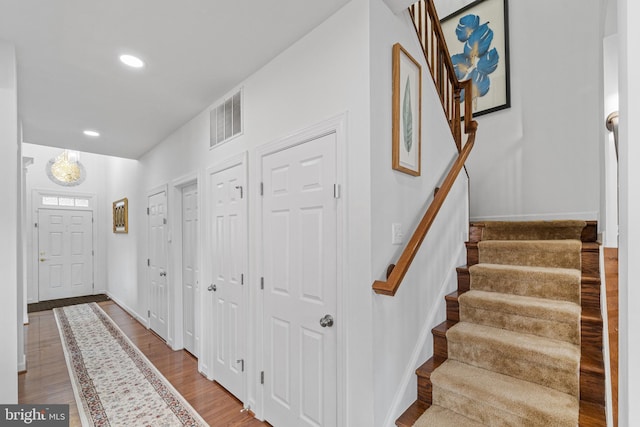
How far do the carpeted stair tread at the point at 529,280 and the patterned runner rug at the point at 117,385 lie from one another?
231 centimetres

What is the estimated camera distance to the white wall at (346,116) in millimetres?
1625

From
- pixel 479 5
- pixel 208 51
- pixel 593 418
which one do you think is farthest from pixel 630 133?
pixel 479 5

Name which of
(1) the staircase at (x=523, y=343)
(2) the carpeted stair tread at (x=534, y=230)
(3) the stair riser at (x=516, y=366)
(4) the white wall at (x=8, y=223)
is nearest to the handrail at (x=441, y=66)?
(2) the carpeted stair tread at (x=534, y=230)

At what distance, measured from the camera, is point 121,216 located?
230 inches

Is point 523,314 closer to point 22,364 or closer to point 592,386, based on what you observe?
point 592,386

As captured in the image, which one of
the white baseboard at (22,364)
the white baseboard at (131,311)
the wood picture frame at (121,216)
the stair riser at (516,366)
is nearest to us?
the stair riser at (516,366)

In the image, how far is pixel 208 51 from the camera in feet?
7.19

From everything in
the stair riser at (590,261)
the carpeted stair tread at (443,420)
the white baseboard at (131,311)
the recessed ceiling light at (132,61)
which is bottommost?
the white baseboard at (131,311)

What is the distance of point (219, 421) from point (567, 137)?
152 inches

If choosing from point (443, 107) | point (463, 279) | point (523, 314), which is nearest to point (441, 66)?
point (443, 107)

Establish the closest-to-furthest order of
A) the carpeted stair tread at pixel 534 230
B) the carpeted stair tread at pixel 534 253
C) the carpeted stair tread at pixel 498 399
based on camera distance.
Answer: the carpeted stair tread at pixel 498 399 → the carpeted stair tread at pixel 534 253 → the carpeted stair tread at pixel 534 230

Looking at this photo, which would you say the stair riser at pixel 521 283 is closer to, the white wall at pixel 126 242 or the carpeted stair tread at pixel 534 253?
the carpeted stair tread at pixel 534 253

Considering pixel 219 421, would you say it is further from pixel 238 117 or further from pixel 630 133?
pixel 630 133

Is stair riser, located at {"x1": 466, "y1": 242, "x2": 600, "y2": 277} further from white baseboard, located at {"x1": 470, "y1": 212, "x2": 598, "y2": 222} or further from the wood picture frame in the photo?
the wood picture frame
